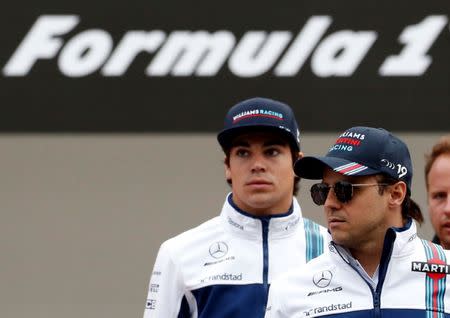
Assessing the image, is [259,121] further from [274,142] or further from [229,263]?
[229,263]

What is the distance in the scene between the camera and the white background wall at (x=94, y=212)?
7949 mm

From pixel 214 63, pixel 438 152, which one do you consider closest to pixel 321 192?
pixel 438 152

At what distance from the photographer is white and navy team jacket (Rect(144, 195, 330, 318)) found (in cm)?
464

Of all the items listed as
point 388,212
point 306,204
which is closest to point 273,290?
point 388,212

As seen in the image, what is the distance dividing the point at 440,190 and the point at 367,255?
41.2 inches

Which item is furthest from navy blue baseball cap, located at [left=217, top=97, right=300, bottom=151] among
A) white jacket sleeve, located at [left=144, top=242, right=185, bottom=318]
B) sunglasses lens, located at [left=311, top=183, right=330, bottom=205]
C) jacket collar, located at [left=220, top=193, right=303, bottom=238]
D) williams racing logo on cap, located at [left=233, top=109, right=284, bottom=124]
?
sunglasses lens, located at [left=311, top=183, right=330, bottom=205]

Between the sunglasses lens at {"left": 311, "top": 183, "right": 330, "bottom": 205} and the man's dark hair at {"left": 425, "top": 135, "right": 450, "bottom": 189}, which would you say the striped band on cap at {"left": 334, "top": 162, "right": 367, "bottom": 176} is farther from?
the man's dark hair at {"left": 425, "top": 135, "right": 450, "bottom": 189}

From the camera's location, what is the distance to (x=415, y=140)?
25.6 ft

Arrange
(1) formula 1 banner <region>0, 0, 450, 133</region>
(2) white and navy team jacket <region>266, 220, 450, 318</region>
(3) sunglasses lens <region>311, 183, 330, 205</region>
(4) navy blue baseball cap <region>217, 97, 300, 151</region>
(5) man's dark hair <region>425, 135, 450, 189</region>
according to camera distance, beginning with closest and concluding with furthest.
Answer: (2) white and navy team jacket <region>266, 220, 450, 318</region> → (3) sunglasses lens <region>311, 183, 330, 205</region> → (4) navy blue baseball cap <region>217, 97, 300, 151</region> → (5) man's dark hair <region>425, 135, 450, 189</region> → (1) formula 1 banner <region>0, 0, 450, 133</region>

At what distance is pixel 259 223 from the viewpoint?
4785 millimetres

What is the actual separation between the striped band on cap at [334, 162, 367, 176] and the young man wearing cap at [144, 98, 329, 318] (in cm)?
85

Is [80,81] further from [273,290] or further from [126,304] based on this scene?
[273,290]

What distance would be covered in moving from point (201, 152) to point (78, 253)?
3.39ft

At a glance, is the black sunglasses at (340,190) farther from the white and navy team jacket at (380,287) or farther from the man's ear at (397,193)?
the white and navy team jacket at (380,287)
